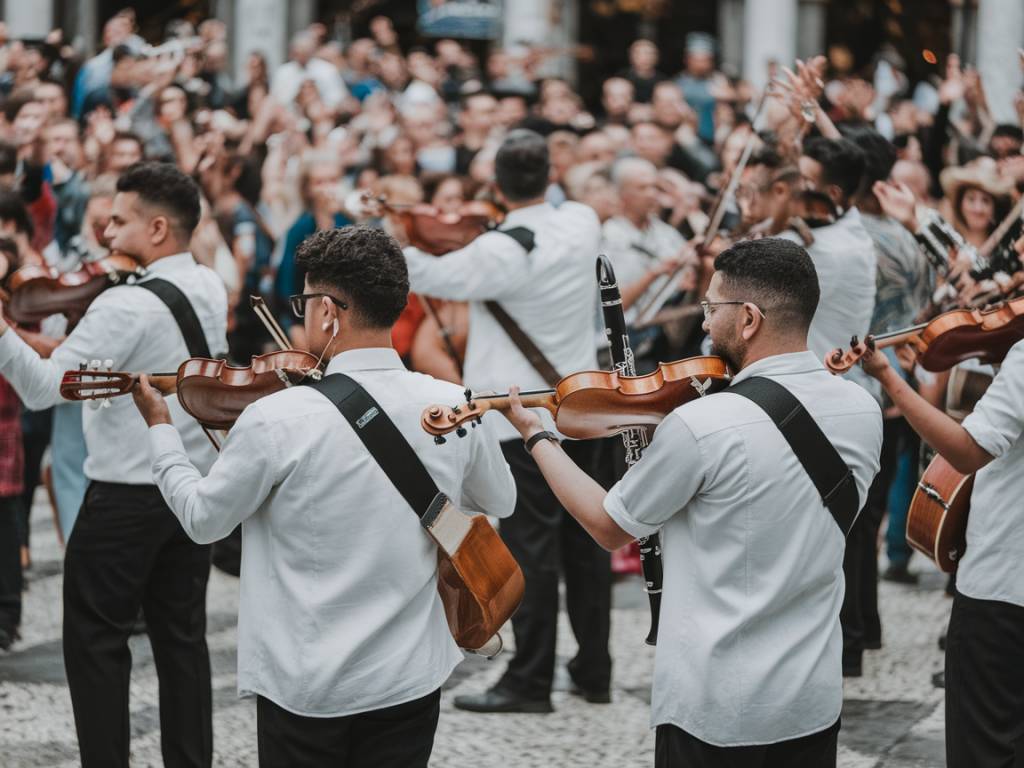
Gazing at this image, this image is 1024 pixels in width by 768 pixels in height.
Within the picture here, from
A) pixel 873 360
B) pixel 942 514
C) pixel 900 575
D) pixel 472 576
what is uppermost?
pixel 873 360

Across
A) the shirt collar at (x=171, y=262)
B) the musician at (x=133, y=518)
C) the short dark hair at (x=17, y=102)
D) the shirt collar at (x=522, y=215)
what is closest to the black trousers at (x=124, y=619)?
the musician at (x=133, y=518)

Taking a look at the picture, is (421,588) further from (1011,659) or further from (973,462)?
(1011,659)

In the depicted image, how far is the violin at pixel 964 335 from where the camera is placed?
428 centimetres

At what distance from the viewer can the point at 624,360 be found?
400 centimetres

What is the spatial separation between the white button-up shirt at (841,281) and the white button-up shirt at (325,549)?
9.94ft

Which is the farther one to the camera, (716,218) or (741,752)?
(716,218)

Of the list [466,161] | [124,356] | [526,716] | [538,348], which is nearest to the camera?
[124,356]

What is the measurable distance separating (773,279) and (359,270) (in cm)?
97

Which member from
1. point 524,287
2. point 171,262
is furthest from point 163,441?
point 524,287

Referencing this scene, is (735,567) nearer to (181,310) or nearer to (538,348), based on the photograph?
(181,310)

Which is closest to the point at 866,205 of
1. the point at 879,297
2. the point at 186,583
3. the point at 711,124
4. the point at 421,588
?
the point at 879,297

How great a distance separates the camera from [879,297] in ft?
23.2

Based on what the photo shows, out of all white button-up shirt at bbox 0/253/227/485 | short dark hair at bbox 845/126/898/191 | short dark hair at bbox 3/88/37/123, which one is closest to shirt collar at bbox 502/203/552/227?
short dark hair at bbox 845/126/898/191

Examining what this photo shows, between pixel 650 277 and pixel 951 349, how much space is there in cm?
301
